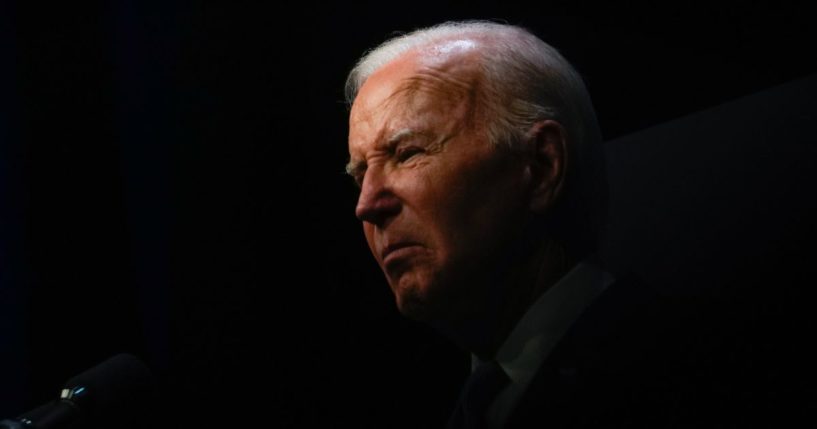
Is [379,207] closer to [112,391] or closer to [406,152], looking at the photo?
[406,152]

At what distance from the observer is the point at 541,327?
1004 mm

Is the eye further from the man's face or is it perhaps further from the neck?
the neck

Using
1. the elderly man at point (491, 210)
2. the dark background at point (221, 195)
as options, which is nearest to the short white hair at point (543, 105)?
the elderly man at point (491, 210)

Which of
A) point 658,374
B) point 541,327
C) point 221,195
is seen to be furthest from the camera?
point 221,195

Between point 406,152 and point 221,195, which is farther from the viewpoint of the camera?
point 221,195

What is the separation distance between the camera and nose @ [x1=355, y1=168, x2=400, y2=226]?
3.42 ft

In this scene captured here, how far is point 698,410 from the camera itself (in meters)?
0.87

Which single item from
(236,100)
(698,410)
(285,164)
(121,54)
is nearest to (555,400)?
(698,410)

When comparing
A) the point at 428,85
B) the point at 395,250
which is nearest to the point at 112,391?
the point at 395,250

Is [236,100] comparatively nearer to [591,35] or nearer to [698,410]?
[591,35]

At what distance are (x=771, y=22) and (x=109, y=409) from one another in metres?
1.43

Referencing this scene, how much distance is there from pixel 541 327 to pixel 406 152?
38cm

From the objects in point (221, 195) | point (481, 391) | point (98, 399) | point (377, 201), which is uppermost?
point (377, 201)

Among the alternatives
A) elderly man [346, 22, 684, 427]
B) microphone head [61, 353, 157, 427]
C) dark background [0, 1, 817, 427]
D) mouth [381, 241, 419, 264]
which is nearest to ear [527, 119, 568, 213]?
elderly man [346, 22, 684, 427]
